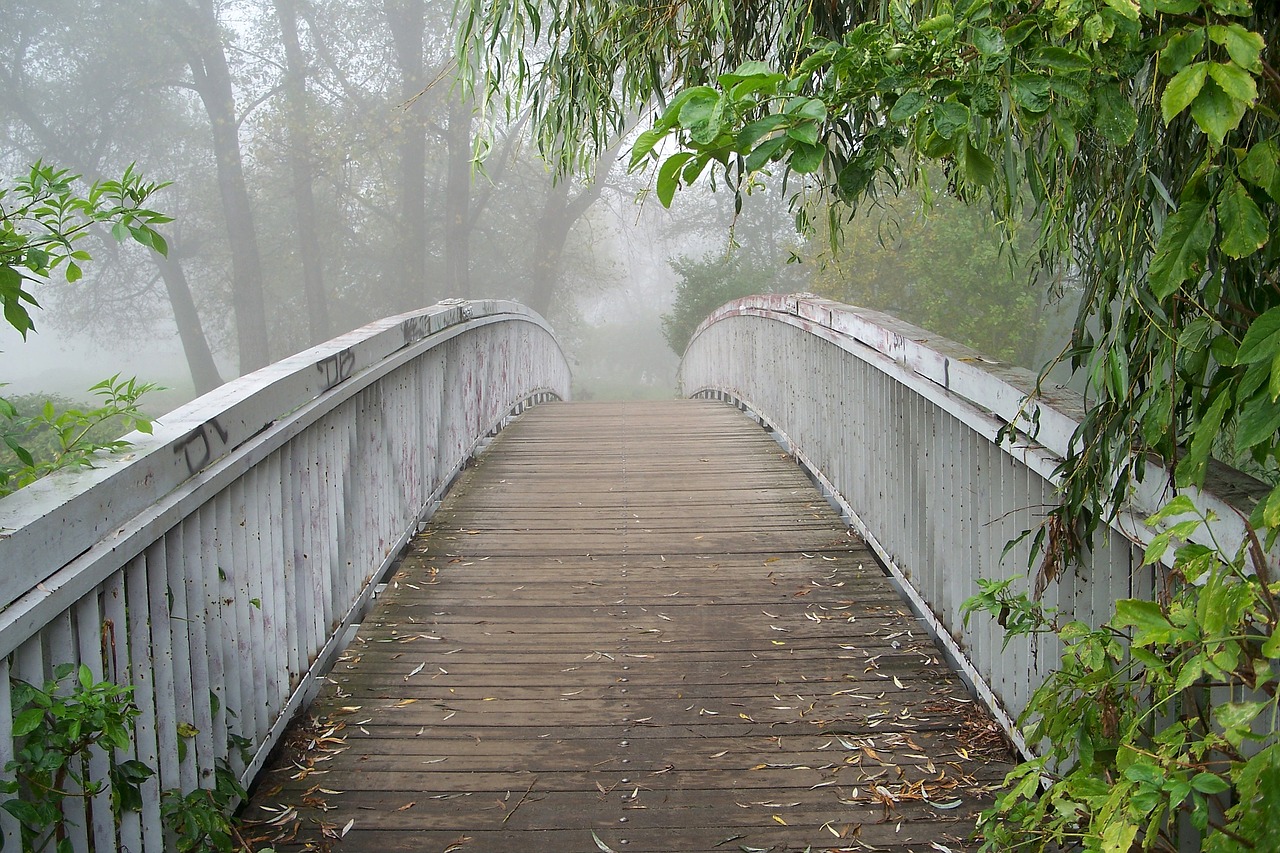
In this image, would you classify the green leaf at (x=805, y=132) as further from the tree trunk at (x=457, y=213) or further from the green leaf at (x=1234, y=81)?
the tree trunk at (x=457, y=213)

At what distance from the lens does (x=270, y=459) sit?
130 inches

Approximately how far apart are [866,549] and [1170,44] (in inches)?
160

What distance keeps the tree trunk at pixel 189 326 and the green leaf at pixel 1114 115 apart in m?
29.6

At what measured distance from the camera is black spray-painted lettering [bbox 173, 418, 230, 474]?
265 cm

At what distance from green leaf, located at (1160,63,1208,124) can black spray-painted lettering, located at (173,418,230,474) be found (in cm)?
221

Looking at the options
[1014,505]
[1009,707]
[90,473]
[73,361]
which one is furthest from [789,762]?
[73,361]

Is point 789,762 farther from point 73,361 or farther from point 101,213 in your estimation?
point 73,361

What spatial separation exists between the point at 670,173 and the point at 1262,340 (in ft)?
2.82

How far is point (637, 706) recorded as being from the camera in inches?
149

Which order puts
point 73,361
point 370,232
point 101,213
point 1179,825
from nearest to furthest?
point 1179,825 → point 101,213 → point 370,232 → point 73,361

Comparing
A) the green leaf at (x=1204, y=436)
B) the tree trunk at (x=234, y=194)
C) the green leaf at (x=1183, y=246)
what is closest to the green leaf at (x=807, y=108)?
the green leaf at (x=1183, y=246)

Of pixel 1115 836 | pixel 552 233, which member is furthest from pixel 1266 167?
pixel 552 233

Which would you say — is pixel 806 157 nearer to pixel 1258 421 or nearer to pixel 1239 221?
pixel 1239 221

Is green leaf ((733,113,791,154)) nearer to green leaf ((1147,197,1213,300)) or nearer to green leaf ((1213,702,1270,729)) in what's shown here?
green leaf ((1147,197,1213,300))
